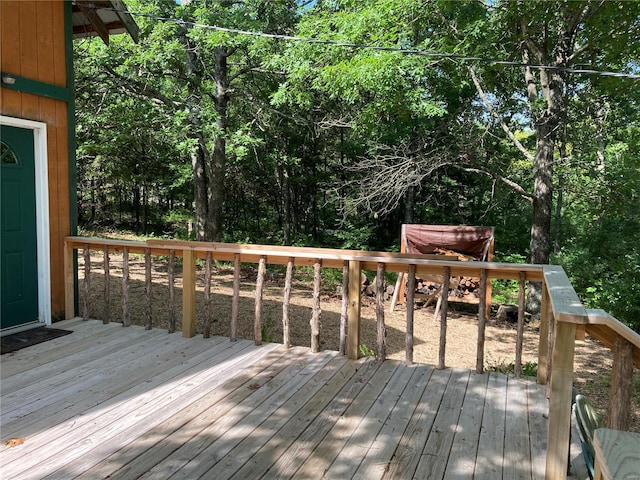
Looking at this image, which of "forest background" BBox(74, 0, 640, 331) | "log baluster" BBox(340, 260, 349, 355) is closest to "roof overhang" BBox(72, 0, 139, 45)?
"forest background" BBox(74, 0, 640, 331)

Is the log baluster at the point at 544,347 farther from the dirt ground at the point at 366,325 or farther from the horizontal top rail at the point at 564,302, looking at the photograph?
the dirt ground at the point at 366,325

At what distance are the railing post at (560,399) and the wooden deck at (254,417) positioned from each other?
0.51 ft

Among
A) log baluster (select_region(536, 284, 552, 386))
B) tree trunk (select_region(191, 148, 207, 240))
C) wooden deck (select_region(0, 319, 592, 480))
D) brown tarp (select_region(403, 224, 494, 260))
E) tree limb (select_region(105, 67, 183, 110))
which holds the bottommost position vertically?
wooden deck (select_region(0, 319, 592, 480))

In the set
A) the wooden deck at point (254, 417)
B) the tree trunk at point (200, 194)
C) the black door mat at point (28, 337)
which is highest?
the tree trunk at point (200, 194)

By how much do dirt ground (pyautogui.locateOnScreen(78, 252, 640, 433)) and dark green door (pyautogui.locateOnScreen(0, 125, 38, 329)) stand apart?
60cm

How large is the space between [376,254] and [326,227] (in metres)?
11.0

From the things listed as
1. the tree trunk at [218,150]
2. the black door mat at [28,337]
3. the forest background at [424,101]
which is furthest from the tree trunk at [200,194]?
the black door mat at [28,337]

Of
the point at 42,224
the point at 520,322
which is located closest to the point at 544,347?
the point at 520,322

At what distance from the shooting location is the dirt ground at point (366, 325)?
17.9 ft

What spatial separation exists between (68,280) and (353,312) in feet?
9.40

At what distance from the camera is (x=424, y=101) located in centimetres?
723

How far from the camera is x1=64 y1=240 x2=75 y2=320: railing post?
4.38m

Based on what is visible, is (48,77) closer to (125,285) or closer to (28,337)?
(125,285)

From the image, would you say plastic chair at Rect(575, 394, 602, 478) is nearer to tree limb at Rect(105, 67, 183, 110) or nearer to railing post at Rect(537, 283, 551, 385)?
railing post at Rect(537, 283, 551, 385)
